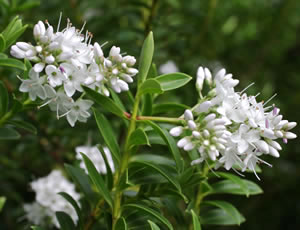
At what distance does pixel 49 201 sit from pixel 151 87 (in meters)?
1.04

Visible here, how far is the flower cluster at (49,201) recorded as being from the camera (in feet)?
6.92

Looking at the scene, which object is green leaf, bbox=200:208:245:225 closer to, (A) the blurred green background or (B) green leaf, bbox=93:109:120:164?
(B) green leaf, bbox=93:109:120:164

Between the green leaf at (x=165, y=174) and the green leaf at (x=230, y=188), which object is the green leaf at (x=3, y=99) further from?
the green leaf at (x=230, y=188)

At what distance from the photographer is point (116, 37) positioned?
2506 mm

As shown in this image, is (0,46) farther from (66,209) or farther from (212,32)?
(212,32)

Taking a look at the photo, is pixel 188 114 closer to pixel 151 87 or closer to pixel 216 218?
pixel 151 87

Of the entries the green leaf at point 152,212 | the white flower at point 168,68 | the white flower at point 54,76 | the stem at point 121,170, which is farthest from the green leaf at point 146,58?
the white flower at point 168,68

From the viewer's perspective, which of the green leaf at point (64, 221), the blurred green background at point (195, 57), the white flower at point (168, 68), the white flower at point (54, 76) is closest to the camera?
the white flower at point (54, 76)

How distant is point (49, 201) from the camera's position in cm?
212

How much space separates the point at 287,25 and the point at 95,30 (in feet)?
5.61

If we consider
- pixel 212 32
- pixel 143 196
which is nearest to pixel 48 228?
pixel 143 196

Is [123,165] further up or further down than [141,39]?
further down

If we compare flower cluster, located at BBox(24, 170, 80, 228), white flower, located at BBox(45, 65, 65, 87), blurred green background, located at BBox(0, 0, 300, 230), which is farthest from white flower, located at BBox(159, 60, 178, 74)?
white flower, located at BBox(45, 65, 65, 87)

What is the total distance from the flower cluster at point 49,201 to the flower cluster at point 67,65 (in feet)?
2.67
